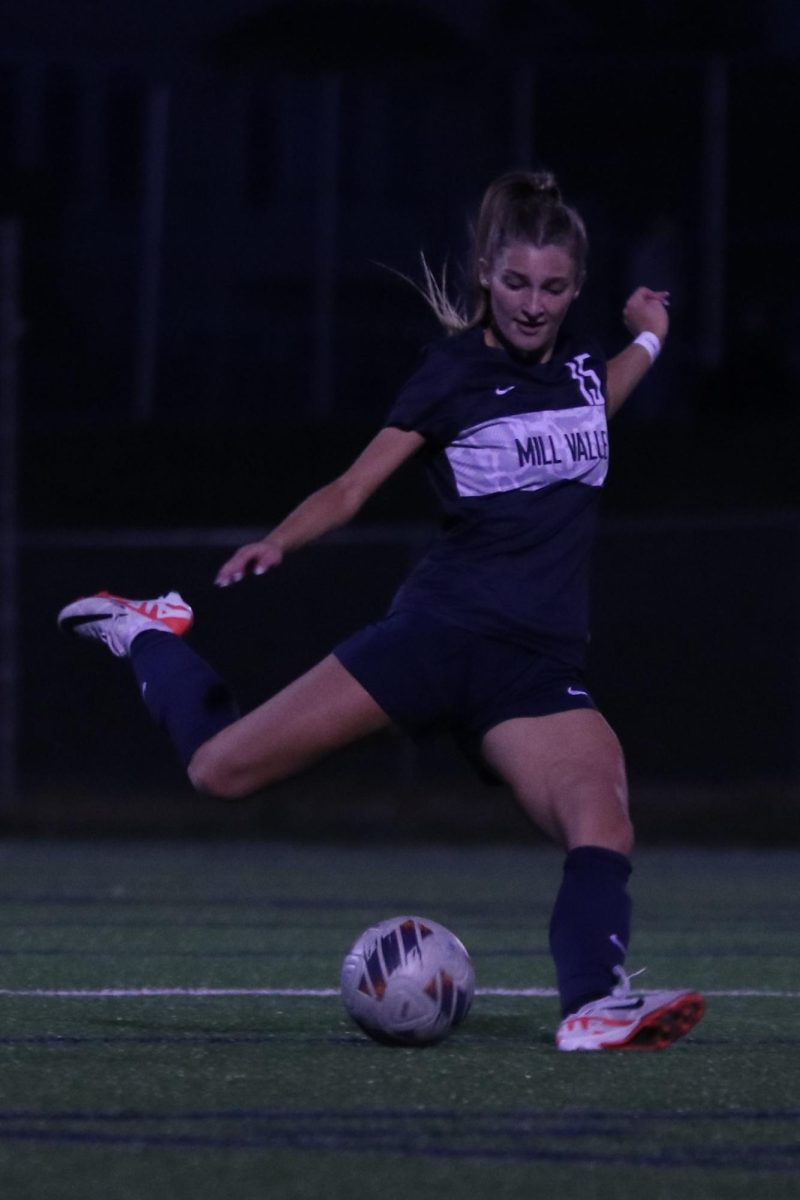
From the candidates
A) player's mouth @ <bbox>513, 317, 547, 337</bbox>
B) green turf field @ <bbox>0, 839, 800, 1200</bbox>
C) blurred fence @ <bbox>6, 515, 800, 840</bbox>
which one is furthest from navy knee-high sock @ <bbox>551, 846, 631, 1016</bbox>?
blurred fence @ <bbox>6, 515, 800, 840</bbox>

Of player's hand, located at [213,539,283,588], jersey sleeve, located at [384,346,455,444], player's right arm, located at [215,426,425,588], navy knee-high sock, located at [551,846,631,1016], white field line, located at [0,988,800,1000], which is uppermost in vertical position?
jersey sleeve, located at [384,346,455,444]

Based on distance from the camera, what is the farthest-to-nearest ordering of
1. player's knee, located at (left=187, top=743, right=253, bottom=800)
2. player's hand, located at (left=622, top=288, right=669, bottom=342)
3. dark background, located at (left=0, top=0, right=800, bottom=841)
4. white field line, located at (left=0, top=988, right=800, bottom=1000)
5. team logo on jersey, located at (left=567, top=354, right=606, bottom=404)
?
dark background, located at (left=0, top=0, right=800, bottom=841) → white field line, located at (left=0, top=988, right=800, bottom=1000) → player's hand, located at (left=622, top=288, right=669, bottom=342) → team logo on jersey, located at (left=567, top=354, right=606, bottom=404) → player's knee, located at (left=187, top=743, right=253, bottom=800)

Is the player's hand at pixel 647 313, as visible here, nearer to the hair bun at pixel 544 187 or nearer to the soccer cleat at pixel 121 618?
the hair bun at pixel 544 187

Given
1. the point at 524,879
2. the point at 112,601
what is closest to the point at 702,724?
the point at 524,879

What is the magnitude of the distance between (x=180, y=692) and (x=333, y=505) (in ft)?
Result: 2.44

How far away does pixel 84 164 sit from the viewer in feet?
71.8

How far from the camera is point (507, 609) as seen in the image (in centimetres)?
529

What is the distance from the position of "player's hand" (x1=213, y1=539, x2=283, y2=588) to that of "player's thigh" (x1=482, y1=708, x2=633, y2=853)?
0.69 metres

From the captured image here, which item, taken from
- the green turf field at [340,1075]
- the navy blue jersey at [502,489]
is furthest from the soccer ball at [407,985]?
the navy blue jersey at [502,489]

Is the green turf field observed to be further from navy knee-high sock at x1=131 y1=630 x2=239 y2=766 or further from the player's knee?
navy knee-high sock at x1=131 y1=630 x2=239 y2=766

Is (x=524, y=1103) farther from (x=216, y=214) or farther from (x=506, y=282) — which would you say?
(x=216, y=214)

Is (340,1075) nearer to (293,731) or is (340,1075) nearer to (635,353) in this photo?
(293,731)

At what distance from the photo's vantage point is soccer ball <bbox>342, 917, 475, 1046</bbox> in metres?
5.25

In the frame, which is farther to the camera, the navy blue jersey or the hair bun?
Answer: the hair bun
